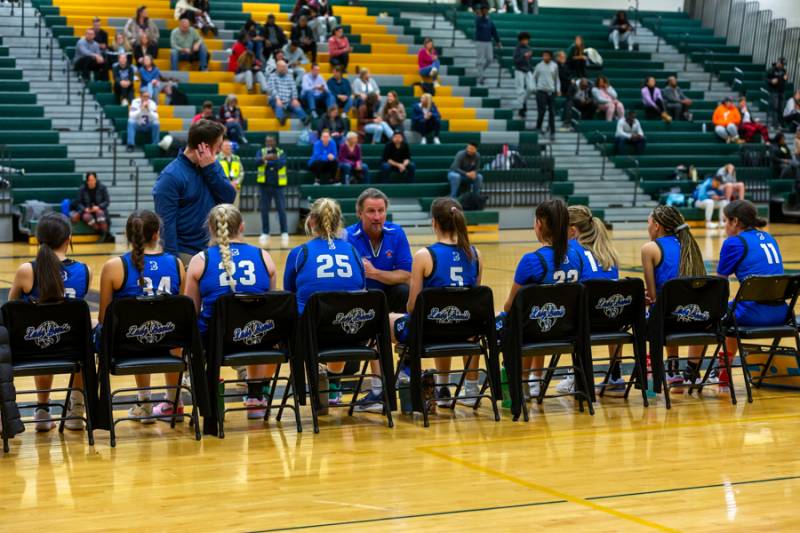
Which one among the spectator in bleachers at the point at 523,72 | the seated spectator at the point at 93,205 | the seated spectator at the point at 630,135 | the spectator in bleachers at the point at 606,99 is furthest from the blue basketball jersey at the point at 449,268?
the spectator in bleachers at the point at 606,99

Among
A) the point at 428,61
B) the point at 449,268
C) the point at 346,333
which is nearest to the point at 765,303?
the point at 449,268

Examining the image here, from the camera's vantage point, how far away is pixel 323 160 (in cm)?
2272

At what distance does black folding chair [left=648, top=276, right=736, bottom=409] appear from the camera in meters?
7.50

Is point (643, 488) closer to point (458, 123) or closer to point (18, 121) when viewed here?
point (18, 121)

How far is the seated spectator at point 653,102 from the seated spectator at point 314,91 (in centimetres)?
817

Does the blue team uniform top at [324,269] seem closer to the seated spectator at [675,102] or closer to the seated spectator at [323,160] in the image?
the seated spectator at [323,160]

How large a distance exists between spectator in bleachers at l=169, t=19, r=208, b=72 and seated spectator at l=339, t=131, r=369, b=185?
4.27 metres

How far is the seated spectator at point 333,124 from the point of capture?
23.5 meters

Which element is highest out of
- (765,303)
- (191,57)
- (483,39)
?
(483,39)

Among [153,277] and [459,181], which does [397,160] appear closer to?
[459,181]

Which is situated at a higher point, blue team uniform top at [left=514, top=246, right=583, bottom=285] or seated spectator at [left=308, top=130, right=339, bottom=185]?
seated spectator at [left=308, top=130, right=339, bottom=185]

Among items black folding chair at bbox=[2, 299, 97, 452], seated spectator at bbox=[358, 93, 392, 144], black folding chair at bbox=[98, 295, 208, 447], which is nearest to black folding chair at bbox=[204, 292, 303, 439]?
black folding chair at bbox=[98, 295, 208, 447]

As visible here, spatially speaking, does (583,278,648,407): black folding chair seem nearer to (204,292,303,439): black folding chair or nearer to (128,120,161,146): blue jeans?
(204,292,303,439): black folding chair

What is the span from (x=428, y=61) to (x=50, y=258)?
21.5m
